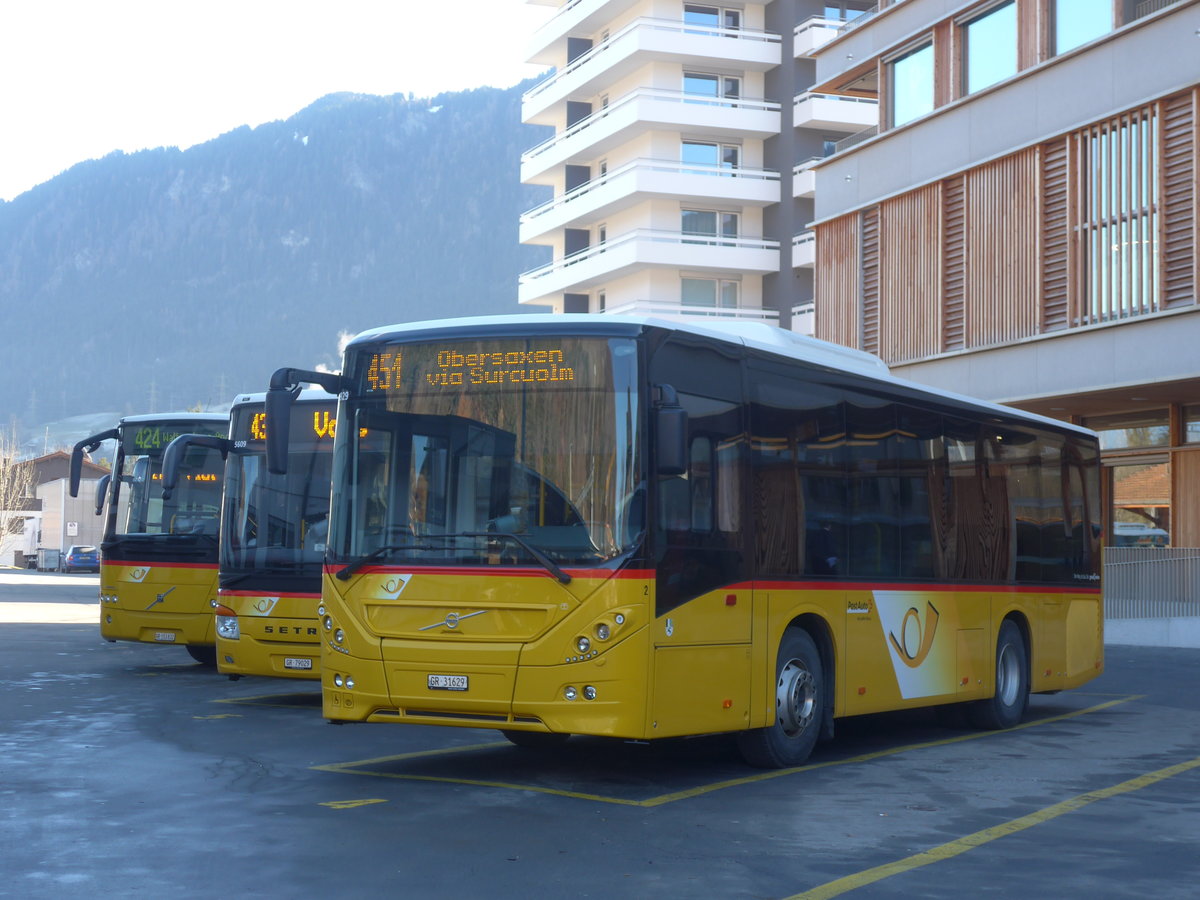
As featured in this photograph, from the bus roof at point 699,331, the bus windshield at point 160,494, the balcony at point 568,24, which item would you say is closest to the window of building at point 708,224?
the balcony at point 568,24

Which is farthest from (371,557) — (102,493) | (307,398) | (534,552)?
(102,493)

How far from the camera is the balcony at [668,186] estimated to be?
54.6 meters

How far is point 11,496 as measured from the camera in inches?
4375

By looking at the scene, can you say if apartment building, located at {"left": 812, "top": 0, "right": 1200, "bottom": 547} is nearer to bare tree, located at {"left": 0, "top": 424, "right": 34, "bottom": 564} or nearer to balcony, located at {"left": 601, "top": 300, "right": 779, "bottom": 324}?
balcony, located at {"left": 601, "top": 300, "right": 779, "bottom": 324}

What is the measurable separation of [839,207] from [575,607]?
27.3 metres

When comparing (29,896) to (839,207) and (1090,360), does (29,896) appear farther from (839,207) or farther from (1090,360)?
(839,207)

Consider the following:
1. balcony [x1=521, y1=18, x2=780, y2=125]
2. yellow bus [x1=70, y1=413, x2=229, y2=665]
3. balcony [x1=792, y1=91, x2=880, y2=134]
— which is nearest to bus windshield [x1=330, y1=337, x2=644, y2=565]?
yellow bus [x1=70, y1=413, x2=229, y2=665]

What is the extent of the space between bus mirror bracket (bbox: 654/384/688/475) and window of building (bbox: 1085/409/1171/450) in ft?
73.6

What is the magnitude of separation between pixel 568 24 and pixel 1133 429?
113 feet

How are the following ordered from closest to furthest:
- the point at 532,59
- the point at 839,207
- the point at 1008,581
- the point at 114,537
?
the point at 1008,581
the point at 114,537
the point at 839,207
the point at 532,59

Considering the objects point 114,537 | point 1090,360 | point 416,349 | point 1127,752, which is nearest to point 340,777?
point 416,349

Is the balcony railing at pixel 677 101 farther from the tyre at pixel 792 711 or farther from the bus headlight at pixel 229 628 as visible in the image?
the tyre at pixel 792 711

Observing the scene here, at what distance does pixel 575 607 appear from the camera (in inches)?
391

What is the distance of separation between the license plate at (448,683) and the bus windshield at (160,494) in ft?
34.9
